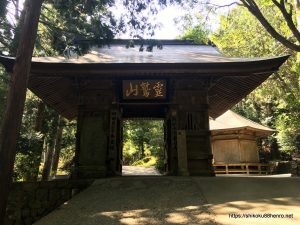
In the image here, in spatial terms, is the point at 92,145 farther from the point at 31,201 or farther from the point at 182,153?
the point at 182,153

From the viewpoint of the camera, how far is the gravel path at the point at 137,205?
5602 mm

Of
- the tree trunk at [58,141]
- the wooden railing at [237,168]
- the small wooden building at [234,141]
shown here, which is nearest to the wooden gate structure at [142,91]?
the tree trunk at [58,141]

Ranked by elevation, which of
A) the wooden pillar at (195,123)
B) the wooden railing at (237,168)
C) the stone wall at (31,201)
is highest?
the wooden pillar at (195,123)

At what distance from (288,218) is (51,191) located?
250 inches

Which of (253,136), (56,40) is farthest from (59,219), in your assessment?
(253,136)

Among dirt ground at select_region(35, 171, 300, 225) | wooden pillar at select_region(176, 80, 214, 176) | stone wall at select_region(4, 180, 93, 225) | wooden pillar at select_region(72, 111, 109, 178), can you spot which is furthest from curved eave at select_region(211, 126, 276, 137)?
stone wall at select_region(4, 180, 93, 225)

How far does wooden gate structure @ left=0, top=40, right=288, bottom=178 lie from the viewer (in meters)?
9.59

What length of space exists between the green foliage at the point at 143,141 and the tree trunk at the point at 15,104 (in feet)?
62.2

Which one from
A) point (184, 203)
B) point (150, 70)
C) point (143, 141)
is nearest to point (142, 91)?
point (150, 70)

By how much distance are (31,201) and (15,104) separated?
141 inches

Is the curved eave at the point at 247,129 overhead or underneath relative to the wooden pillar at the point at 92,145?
overhead

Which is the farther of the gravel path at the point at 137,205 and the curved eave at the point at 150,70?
the curved eave at the point at 150,70

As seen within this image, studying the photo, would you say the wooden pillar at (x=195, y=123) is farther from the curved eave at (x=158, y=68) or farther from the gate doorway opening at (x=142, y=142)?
the gate doorway opening at (x=142, y=142)

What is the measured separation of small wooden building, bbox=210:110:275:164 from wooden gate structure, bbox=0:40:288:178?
8.26m
